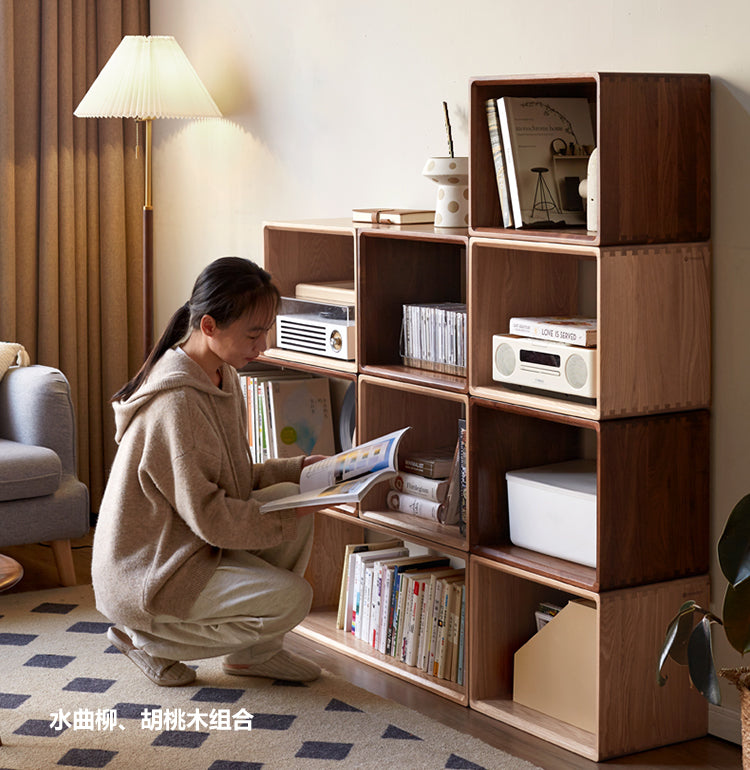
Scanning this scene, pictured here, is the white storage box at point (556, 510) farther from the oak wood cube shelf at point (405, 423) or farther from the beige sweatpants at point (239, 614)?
the beige sweatpants at point (239, 614)

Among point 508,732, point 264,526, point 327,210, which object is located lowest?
point 508,732

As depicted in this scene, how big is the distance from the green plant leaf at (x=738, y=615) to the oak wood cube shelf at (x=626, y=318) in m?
0.48

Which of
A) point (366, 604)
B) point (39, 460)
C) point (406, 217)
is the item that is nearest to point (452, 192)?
point (406, 217)

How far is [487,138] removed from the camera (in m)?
2.52

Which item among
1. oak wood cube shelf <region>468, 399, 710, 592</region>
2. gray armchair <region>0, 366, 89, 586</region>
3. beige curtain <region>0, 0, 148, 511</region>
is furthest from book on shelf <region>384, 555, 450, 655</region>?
beige curtain <region>0, 0, 148, 511</region>

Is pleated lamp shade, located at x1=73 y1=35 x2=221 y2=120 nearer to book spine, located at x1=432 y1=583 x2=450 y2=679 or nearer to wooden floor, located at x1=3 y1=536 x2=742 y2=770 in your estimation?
wooden floor, located at x1=3 y1=536 x2=742 y2=770

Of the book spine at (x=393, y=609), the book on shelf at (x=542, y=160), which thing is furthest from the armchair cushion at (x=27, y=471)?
the book on shelf at (x=542, y=160)

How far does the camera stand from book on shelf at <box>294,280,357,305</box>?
3043 mm

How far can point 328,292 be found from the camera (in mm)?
3111

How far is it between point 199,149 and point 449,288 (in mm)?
1411

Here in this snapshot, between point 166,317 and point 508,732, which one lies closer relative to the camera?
point 508,732

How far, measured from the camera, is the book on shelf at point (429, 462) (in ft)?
9.50

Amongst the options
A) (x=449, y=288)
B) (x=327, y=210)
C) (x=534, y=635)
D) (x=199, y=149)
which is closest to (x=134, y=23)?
(x=199, y=149)

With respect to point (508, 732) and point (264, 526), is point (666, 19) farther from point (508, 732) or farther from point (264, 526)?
point (508, 732)
